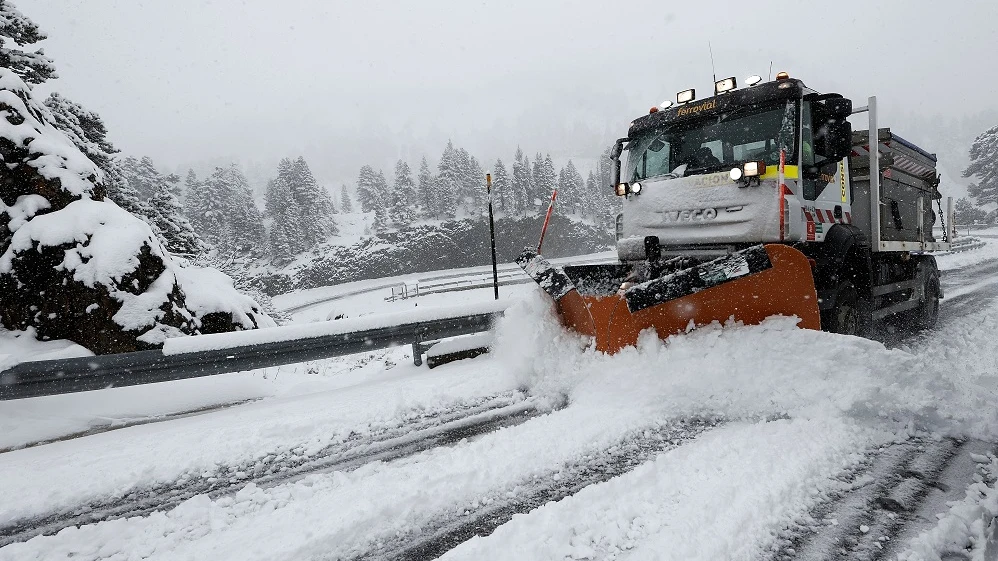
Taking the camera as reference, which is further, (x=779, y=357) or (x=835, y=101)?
(x=835, y=101)

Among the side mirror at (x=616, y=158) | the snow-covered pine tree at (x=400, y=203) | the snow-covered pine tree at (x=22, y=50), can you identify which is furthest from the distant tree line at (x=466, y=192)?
the side mirror at (x=616, y=158)

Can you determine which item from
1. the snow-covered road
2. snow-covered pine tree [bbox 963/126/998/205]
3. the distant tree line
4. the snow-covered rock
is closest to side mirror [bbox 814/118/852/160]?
the snow-covered road

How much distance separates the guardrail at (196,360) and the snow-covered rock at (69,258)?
2046 mm

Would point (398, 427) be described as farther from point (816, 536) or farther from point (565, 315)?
point (816, 536)

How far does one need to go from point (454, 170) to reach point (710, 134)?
5892cm

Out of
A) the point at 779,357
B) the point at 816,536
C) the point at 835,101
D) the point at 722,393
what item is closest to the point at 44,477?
the point at 816,536

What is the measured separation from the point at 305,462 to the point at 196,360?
226cm

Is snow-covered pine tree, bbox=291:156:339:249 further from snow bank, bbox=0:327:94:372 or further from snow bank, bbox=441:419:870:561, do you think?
snow bank, bbox=441:419:870:561

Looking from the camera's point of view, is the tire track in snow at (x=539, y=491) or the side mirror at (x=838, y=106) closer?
the tire track in snow at (x=539, y=491)

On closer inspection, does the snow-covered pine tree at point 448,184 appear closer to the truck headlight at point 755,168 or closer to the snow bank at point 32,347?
the snow bank at point 32,347

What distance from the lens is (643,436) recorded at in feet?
10.3

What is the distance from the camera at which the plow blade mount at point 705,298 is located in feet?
11.8

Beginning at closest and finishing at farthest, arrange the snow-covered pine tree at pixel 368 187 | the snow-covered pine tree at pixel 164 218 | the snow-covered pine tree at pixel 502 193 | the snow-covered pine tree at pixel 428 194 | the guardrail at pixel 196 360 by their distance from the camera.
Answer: the guardrail at pixel 196 360
the snow-covered pine tree at pixel 164 218
the snow-covered pine tree at pixel 428 194
the snow-covered pine tree at pixel 502 193
the snow-covered pine tree at pixel 368 187

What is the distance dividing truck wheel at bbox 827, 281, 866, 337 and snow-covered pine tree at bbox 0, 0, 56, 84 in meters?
16.5
